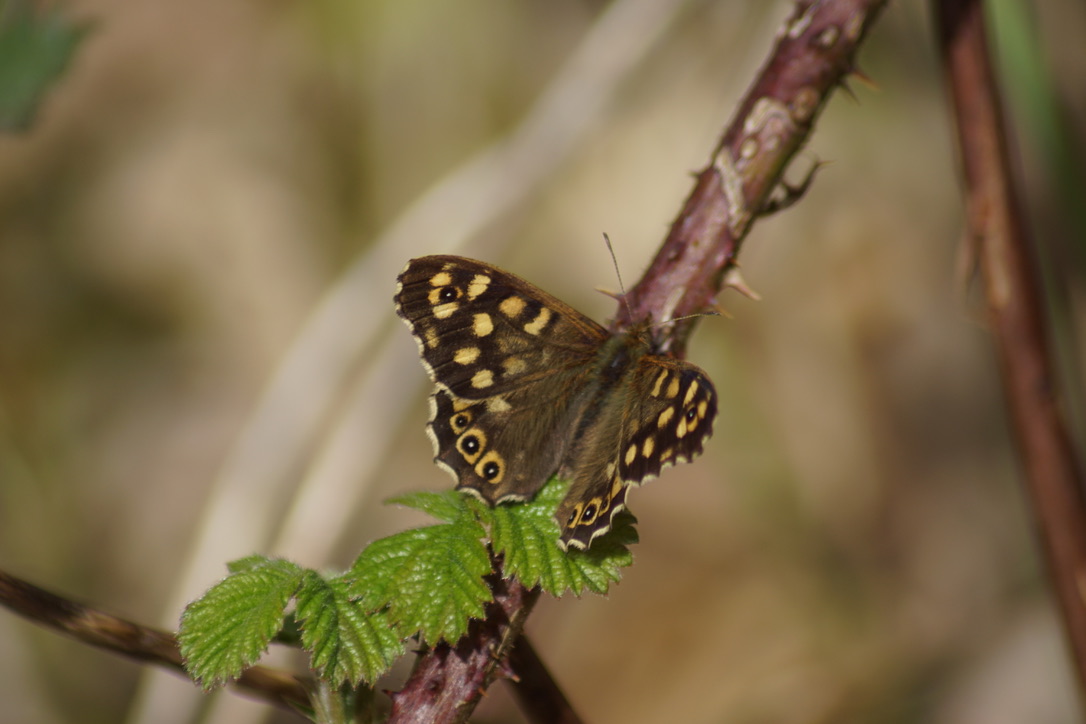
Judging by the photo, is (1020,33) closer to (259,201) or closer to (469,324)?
(469,324)

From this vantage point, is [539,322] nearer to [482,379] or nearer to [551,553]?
[482,379]

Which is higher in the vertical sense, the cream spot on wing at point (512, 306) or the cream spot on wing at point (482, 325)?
the cream spot on wing at point (512, 306)

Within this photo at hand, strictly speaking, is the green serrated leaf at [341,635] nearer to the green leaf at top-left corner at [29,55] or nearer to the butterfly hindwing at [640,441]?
the butterfly hindwing at [640,441]

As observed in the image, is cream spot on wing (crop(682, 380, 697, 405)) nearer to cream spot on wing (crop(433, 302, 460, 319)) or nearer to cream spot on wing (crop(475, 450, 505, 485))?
cream spot on wing (crop(475, 450, 505, 485))

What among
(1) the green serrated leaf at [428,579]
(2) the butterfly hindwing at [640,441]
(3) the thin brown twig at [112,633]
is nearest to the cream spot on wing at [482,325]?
(2) the butterfly hindwing at [640,441]

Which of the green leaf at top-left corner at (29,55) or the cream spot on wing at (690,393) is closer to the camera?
the cream spot on wing at (690,393)

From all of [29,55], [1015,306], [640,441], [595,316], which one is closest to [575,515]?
[640,441]

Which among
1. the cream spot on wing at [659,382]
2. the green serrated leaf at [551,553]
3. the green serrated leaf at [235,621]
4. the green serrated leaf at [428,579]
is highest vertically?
the cream spot on wing at [659,382]
